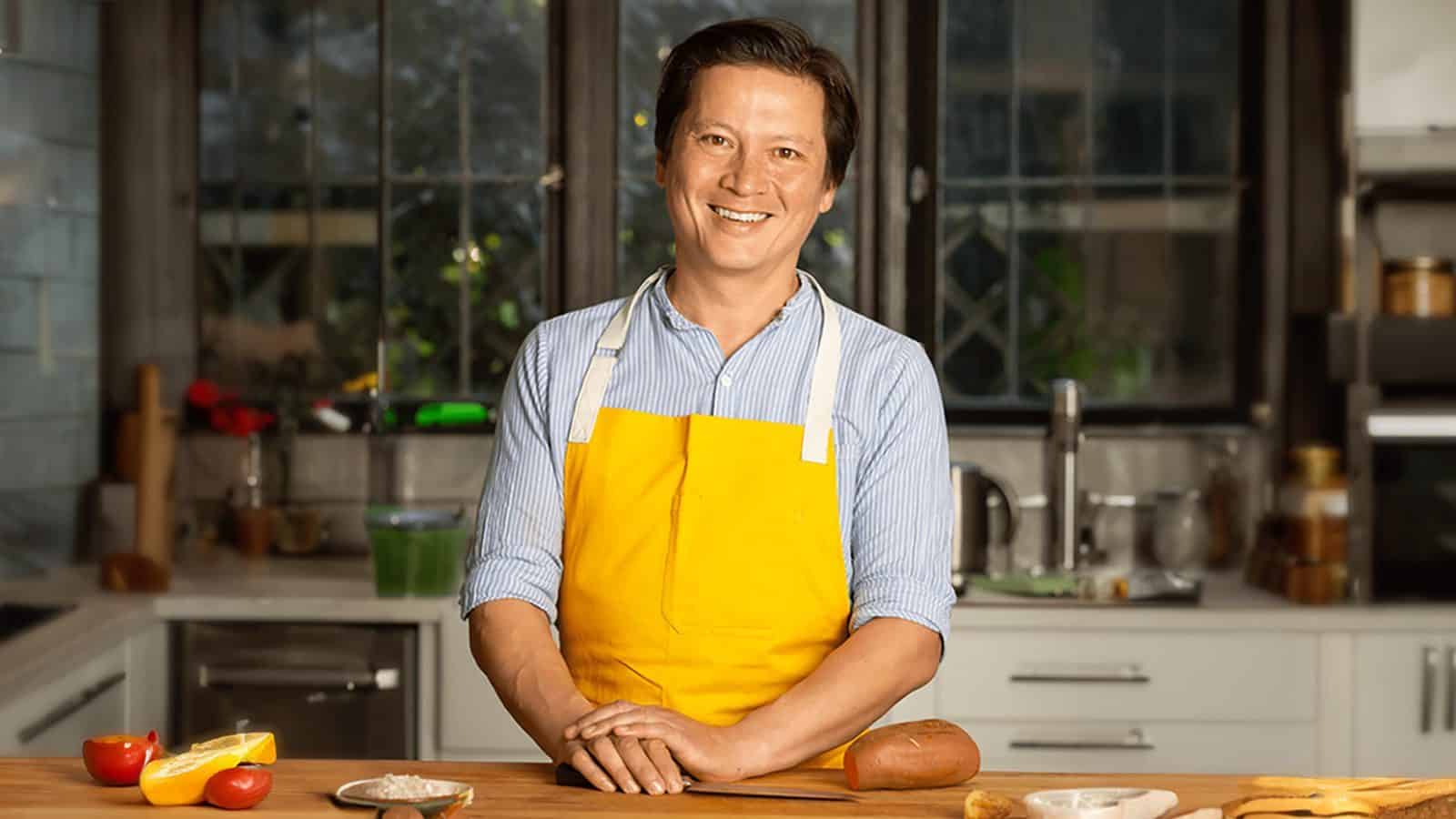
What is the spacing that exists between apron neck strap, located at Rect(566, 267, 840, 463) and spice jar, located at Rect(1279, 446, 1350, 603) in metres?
1.78

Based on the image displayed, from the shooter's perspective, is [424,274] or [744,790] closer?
[744,790]

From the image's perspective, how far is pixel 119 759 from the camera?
5.48 ft

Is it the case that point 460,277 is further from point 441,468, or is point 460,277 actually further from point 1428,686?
point 1428,686

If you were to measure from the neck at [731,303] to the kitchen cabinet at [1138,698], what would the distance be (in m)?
1.51

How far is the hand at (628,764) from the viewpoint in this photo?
5.50 ft

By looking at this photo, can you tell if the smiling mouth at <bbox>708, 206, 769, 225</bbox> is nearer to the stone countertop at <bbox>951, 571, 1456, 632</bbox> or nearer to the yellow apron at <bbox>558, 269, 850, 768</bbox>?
the yellow apron at <bbox>558, 269, 850, 768</bbox>

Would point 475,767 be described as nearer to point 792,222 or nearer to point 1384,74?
point 792,222

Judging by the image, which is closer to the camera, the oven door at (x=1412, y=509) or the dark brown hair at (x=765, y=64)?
the dark brown hair at (x=765, y=64)

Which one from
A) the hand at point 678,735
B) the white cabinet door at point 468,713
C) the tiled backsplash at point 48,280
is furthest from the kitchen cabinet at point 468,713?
the hand at point 678,735

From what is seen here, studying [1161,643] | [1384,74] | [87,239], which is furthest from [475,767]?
[1384,74]

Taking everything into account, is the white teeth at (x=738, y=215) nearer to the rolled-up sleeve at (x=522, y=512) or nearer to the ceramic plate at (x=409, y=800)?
the rolled-up sleeve at (x=522, y=512)

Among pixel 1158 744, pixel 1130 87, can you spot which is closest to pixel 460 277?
pixel 1130 87

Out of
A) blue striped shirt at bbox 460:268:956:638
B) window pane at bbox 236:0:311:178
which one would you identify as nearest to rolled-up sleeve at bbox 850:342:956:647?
blue striped shirt at bbox 460:268:956:638

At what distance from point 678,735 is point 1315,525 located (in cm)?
220
